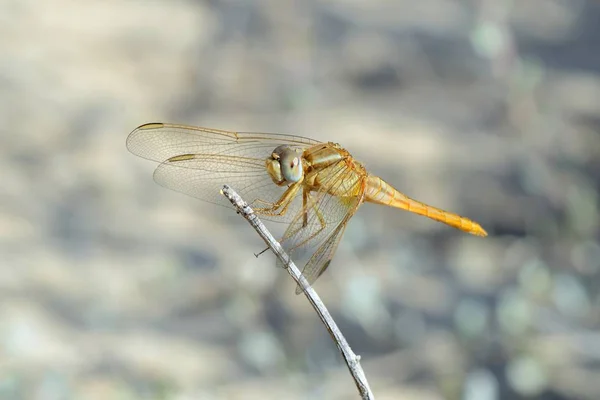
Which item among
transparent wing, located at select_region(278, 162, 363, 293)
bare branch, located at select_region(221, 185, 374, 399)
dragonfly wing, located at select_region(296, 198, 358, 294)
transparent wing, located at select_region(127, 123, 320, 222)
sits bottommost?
bare branch, located at select_region(221, 185, 374, 399)

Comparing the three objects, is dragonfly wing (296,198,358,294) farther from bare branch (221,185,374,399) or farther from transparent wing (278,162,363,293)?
bare branch (221,185,374,399)

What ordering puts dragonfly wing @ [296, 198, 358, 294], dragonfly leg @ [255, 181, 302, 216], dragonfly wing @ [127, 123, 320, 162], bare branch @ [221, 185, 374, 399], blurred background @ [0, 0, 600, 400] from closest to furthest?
bare branch @ [221, 185, 374, 399]
dragonfly wing @ [296, 198, 358, 294]
dragonfly leg @ [255, 181, 302, 216]
dragonfly wing @ [127, 123, 320, 162]
blurred background @ [0, 0, 600, 400]

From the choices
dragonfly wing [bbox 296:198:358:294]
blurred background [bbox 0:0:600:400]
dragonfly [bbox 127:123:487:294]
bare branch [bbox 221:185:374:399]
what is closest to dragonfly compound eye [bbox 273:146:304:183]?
dragonfly [bbox 127:123:487:294]

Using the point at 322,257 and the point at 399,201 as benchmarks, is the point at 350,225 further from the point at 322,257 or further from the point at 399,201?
the point at 322,257

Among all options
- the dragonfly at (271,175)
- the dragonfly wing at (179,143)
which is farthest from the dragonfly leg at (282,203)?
the dragonfly wing at (179,143)

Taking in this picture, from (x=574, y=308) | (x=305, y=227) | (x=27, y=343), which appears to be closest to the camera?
(x=305, y=227)

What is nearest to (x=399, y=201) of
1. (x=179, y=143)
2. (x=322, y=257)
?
(x=322, y=257)

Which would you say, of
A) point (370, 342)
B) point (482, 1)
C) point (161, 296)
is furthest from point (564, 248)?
point (161, 296)

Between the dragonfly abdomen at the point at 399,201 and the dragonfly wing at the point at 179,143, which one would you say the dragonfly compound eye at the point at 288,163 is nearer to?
the dragonfly wing at the point at 179,143

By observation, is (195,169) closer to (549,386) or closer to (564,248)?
(549,386)
